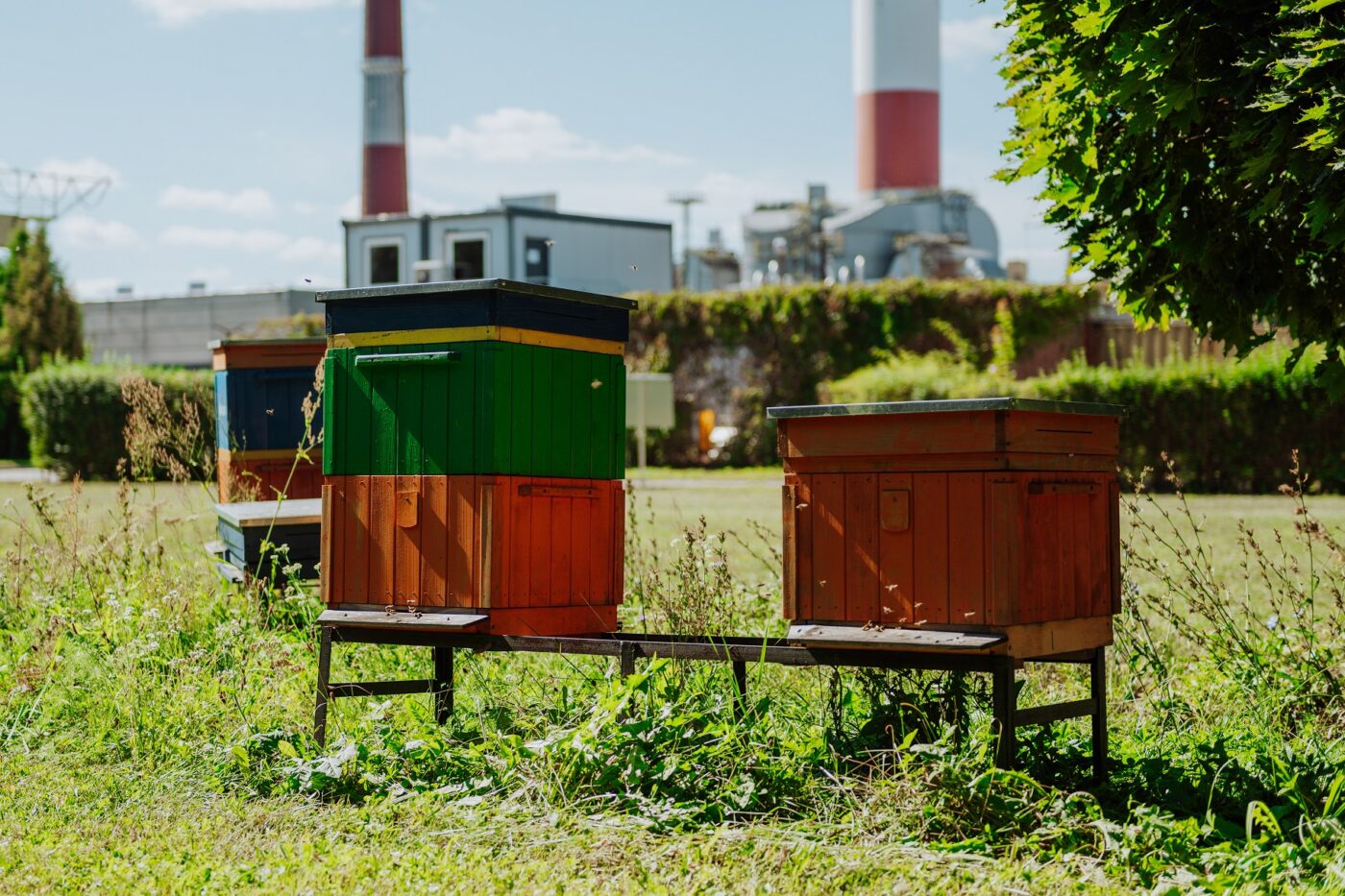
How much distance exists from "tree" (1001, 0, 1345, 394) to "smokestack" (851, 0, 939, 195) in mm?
46917

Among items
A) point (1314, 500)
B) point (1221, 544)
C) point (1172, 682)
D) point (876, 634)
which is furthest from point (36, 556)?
point (1314, 500)

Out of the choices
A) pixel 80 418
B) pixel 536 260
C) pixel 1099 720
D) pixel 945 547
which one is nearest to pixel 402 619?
pixel 945 547

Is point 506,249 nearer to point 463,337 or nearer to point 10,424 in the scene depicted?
point 10,424

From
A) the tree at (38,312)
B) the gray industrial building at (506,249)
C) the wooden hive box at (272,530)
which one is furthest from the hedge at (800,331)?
the wooden hive box at (272,530)

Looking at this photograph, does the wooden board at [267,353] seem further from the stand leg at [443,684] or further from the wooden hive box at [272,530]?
the stand leg at [443,684]

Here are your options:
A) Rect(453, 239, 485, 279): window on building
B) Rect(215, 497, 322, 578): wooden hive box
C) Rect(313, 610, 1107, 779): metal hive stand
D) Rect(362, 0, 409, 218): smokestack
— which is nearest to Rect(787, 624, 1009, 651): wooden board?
Rect(313, 610, 1107, 779): metal hive stand

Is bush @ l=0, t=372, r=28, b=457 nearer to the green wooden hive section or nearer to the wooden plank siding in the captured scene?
the green wooden hive section

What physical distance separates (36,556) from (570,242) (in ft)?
110

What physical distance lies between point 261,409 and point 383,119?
41.2 meters

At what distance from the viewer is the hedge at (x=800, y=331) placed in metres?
29.8

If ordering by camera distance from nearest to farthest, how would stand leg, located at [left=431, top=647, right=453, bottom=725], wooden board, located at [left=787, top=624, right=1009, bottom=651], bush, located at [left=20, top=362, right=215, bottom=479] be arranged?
wooden board, located at [left=787, top=624, right=1009, bottom=651], stand leg, located at [left=431, top=647, right=453, bottom=725], bush, located at [left=20, top=362, right=215, bottom=479]

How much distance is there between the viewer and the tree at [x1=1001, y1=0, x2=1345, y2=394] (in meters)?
4.77

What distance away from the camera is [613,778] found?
493 cm

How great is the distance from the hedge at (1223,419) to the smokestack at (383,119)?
29.7 metres
